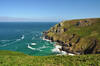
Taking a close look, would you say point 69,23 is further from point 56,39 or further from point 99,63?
point 99,63

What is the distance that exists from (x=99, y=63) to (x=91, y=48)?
50.8 m

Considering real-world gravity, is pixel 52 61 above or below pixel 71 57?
above

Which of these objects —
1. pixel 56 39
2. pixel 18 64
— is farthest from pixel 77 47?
pixel 18 64

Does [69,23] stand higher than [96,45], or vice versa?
[69,23]

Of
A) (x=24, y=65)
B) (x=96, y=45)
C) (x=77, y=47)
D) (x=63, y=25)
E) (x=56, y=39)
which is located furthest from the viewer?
(x=63, y=25)

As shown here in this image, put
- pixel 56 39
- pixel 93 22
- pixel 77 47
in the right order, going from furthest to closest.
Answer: pixel 93 22
pixel 56 39
pixel 77 47

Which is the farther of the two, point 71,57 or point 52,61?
point 71,57

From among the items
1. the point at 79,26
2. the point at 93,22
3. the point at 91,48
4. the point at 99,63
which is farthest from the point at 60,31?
the point at 99,63

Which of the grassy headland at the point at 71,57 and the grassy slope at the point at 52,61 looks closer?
the grassy slope at the point at 52,61

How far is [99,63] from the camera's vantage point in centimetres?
1972

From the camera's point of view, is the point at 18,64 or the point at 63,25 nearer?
the point at 18,64

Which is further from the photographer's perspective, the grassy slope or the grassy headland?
the grassy headland

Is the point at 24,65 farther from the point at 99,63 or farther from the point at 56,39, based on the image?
the point at 56,39

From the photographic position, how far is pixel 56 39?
10225 centimetres
